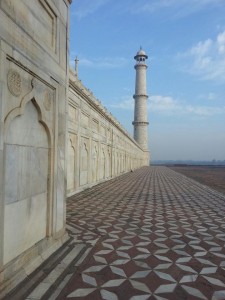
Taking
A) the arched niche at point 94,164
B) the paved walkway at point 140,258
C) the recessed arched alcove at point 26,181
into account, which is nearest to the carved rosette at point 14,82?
the recessed arched alcove at point 26,181

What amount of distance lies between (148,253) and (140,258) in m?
0.30

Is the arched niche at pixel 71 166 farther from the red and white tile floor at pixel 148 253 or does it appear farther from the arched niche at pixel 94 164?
the arched niche at pixel 94 164

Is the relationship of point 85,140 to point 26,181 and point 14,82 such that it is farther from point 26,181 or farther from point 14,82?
point 14,82

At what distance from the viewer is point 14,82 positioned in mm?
3629

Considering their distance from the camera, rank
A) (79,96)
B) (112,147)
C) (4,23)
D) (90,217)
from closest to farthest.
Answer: (4,23) → (90,217) → (79,96) → (112,147)

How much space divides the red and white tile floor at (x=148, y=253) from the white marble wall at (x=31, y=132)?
2.42ft

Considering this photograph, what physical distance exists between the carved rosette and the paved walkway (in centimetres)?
225

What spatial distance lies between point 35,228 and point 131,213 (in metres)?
4.56

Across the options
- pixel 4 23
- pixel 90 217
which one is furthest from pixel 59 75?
pixel 90 217

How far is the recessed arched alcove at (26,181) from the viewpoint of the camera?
3.59 metres

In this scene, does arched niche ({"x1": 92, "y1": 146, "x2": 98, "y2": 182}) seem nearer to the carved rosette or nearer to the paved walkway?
the paved walkway

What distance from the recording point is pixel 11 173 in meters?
3.62

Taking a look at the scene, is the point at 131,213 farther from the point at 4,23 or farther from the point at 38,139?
the point at 4,23

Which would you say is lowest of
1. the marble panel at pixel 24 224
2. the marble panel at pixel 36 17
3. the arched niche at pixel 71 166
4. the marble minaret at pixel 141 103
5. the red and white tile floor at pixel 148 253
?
the red and white tile floor at pixel 148 253
